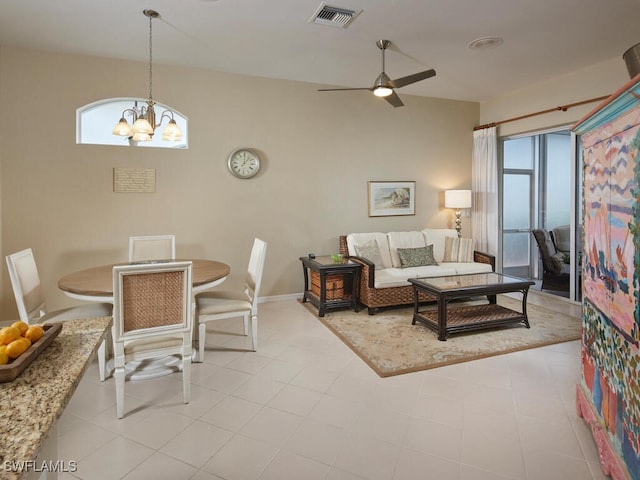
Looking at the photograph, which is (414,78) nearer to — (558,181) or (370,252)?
(370,252)

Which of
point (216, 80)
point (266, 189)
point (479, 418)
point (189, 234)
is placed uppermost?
point (216, 80)

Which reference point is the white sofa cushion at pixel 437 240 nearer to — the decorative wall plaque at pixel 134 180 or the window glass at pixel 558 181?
the window glass at pixel 558 181

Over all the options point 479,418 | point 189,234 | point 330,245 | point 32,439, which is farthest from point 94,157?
point 479,418

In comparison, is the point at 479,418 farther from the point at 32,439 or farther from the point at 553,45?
the point at 553,45

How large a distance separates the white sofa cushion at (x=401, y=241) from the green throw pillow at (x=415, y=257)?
0.12 metres

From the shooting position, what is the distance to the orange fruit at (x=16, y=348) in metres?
1.09

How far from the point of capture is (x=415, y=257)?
4.94 m

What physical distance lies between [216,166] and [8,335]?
3.74 m

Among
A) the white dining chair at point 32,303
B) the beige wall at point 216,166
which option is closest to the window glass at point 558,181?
the beige wall at point 216,166

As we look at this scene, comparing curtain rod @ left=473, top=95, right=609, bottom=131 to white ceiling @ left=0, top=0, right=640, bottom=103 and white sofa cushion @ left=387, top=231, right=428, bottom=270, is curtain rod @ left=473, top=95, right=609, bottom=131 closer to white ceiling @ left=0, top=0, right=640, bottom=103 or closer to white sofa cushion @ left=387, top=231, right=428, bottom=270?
white ceiling @ left=0, top=0, right=640, bottom=103

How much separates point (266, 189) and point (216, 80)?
1444 mm

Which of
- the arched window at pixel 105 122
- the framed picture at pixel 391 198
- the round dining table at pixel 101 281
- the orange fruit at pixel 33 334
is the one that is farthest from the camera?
the framed picture at pixel 391 198

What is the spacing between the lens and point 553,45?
3912 mm

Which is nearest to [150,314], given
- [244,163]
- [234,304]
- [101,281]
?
[101,281]
